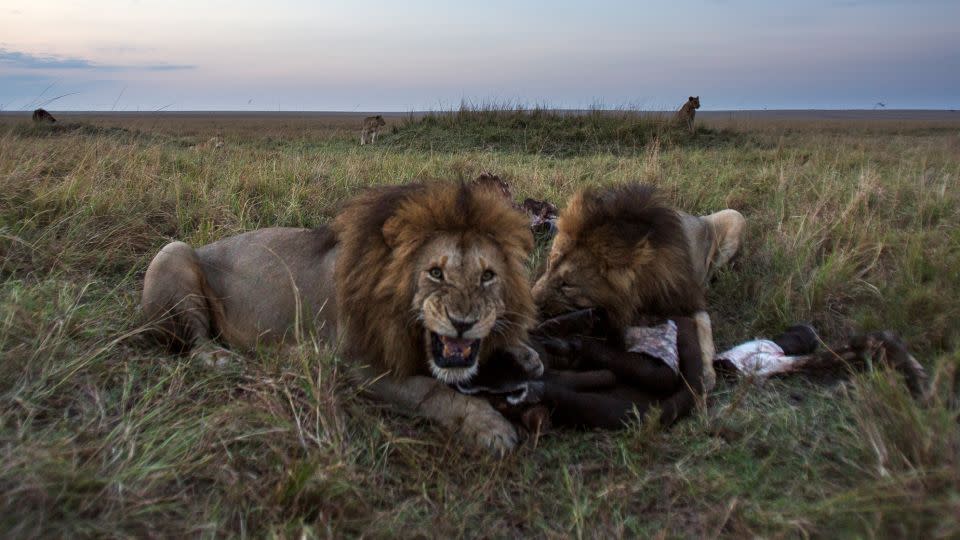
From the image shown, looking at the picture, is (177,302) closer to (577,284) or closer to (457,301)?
(457,301)

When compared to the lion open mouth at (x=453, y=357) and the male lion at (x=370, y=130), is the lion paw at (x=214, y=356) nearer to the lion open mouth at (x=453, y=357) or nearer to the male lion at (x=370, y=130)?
the lion open mouth at (x=453, y=357)

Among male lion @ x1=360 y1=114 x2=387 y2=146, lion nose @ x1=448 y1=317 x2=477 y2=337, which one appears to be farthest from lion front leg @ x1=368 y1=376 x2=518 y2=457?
male lion @ x1=360 y1=114 x2=387 y2=146

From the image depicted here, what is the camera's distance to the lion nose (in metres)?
2.84

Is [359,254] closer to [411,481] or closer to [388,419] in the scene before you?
[388,419]

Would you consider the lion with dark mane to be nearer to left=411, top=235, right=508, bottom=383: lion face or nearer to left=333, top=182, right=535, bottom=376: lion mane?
left=333, top=182, right=535, bottom=376: lion mane

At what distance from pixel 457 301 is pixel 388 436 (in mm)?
567

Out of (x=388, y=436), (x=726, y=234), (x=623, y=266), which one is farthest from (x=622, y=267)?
(x=726, y=234)

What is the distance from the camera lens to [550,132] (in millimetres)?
13570

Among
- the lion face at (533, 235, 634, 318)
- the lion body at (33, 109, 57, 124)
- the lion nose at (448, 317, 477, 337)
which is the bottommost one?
the lion body at (33, 109, 57, 124)

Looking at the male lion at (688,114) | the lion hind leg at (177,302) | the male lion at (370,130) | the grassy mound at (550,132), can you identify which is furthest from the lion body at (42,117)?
the lion hind leg at (177,302)

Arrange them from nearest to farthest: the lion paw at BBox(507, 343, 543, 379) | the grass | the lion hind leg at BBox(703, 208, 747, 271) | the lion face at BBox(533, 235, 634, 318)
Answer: the grass < the lion paw at BBox(507, 343, 543, 379) < the lion face at BBox(533, 235, 634, 318) < the lion hind leg at BBox(703, 208, 747, 271)

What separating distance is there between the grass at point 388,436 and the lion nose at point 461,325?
43 cm

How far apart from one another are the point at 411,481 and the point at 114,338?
64.3 inches

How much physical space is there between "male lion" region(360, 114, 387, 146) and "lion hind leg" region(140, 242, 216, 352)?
1113cm
